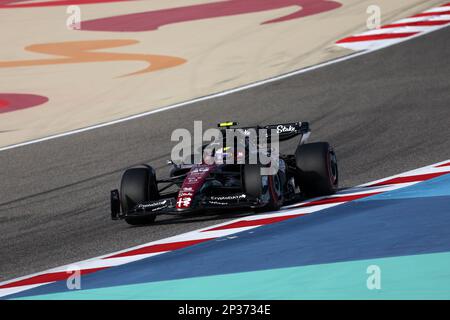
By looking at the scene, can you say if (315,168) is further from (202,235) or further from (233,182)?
(202,235)

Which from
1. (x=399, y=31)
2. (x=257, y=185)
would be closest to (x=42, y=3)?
(x=399, y=31)

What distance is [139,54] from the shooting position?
22250 millimetres

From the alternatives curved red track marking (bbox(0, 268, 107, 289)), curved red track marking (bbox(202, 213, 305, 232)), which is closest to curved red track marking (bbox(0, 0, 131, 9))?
curved red track marking (bbox(202, 213, 305, 232))

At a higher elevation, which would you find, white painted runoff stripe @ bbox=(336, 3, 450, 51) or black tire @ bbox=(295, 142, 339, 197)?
white painted runoff stripe @ bbox=(336, 3, 450, 51)

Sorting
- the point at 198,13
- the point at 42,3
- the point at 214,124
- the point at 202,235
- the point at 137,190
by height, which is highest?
the point at 42,3

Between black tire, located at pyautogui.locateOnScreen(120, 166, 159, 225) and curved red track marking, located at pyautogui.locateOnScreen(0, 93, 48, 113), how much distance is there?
8950 mm

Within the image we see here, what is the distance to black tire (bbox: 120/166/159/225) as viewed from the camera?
10.4 metres

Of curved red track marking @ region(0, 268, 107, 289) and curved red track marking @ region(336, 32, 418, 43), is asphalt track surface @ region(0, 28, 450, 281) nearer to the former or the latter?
curved red track marking @ region(0, 268, 107, 289)

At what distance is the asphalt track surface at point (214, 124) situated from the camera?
10.0m

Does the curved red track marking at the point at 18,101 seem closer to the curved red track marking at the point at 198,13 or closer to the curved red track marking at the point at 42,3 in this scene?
the curved red track marking at the point at 198,13

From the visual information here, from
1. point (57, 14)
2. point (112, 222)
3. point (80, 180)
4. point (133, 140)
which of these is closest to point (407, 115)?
point (133, 140)

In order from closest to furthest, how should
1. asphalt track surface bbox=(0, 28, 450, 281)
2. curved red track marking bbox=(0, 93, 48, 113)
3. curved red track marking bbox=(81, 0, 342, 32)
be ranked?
asphalt track surface bbox=(0, 28, 450, 281), curved red track marking bbox=(0, 93, 48, 113), curved red track marking bbox=(81, 0, 342, 32)

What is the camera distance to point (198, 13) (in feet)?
83.4

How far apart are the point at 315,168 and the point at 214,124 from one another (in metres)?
5.93
